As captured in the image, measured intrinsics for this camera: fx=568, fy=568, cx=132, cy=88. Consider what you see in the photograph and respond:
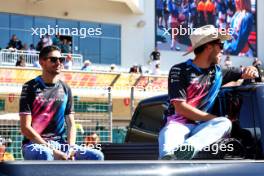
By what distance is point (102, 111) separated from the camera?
33.8 feet

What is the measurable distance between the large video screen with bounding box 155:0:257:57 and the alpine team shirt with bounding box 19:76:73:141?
20169 millimetres

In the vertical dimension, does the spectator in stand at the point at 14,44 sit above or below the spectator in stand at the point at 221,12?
below

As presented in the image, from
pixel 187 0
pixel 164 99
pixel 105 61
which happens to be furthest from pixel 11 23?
pixel 164 99

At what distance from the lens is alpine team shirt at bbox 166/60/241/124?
168 inches

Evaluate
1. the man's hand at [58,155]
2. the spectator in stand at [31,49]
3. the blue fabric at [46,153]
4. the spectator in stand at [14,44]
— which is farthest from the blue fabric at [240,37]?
the man's hand at [58,155]

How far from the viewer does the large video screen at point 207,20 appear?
85.5 feet

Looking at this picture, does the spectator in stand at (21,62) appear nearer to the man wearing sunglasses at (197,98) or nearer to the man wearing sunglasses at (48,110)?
the man wearing sunglasses at (48,110)

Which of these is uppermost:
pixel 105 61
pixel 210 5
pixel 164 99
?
pixel 210 5

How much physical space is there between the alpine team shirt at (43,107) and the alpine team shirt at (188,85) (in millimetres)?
971

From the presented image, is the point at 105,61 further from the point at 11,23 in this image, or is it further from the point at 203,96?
the point at 203,96

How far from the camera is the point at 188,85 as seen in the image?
428 cm

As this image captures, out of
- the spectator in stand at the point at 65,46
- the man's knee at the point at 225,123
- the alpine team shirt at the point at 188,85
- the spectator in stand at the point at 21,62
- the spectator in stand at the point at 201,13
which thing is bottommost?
the man's knee at the point at 225,123

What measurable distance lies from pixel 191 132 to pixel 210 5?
23.9 metres

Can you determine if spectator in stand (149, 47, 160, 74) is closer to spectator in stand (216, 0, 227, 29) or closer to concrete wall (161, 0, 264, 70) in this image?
concrete wall (161, 0, 264, 70)
